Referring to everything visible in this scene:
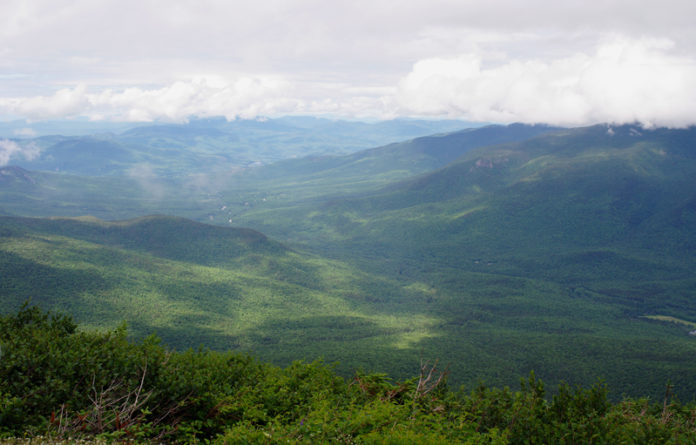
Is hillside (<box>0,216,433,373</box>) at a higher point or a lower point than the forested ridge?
lower

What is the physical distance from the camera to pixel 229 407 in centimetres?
1892

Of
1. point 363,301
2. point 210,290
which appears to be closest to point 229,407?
point 210,290

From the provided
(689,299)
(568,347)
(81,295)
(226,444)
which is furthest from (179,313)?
(689,299)

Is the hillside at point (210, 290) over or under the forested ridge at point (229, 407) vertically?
under

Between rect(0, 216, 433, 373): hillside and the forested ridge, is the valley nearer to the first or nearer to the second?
rect(0, 216, 433, 373): hillside

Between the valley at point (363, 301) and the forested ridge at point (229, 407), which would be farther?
the valley at point (363, 301)

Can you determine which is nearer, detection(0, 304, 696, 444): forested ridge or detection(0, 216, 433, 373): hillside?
detection(0, 304, 696, 444): forested ridge

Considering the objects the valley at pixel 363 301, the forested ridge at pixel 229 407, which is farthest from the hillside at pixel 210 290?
the forested ridge at pixel 229 407

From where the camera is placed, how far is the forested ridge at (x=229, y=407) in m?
15.4

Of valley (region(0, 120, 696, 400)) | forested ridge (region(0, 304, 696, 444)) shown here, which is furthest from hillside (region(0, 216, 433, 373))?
forested ridge (region(0, 304, 696, 444))

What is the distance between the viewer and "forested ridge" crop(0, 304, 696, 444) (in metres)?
15.4

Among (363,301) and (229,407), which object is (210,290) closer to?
(363,301)

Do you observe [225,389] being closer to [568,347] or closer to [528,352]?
[528,352]

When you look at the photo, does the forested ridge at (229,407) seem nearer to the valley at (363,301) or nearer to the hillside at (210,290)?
the valley at (363,301)
